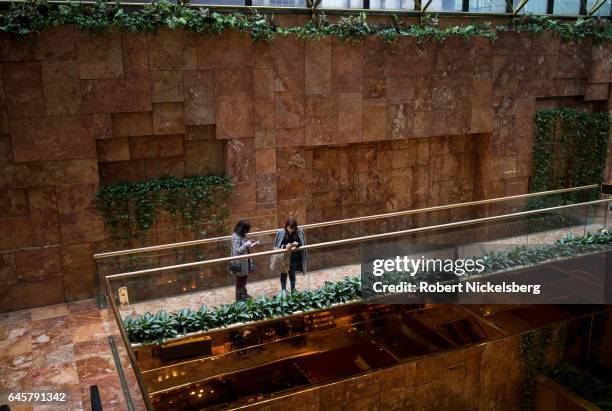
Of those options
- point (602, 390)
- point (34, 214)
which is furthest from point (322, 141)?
point (602, 390)

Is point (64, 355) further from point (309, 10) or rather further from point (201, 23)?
point (309, 10)

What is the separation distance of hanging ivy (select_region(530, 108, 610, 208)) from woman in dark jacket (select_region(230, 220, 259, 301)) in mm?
8739

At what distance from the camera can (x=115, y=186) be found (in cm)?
1008

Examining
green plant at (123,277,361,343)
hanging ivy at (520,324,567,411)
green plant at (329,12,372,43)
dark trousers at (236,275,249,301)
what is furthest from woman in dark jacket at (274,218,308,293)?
hanging ivy at (520,324,567,411)

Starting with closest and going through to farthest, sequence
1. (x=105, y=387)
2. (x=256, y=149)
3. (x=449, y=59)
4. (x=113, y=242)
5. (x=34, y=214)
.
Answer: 1. (x=105, y=387)
2. (x=34, y=214)
3. (x=113, y=242)
4. (x=256, y=149)
5. (x=449, y=59)

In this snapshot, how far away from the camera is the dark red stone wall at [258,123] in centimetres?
931

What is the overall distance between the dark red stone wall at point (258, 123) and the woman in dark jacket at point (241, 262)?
2.24 metres

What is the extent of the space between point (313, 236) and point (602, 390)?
327 inches

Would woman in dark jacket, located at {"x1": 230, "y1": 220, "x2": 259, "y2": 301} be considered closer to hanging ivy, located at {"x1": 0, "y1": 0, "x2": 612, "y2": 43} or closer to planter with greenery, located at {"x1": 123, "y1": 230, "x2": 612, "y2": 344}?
planter with greenery, located at {"x1": 123, "y1": 230, "x2": 612, "y2": 344}

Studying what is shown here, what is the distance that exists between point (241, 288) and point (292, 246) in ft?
3.48

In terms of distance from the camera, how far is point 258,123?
1081 centimetres

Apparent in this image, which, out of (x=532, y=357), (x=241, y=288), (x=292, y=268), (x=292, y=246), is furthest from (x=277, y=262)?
(x=532, y=357)

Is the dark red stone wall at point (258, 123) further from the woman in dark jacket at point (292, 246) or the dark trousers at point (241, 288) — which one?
the dark trousers at point (241, 288)

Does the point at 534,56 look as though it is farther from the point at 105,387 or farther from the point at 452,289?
the point at 105,387
